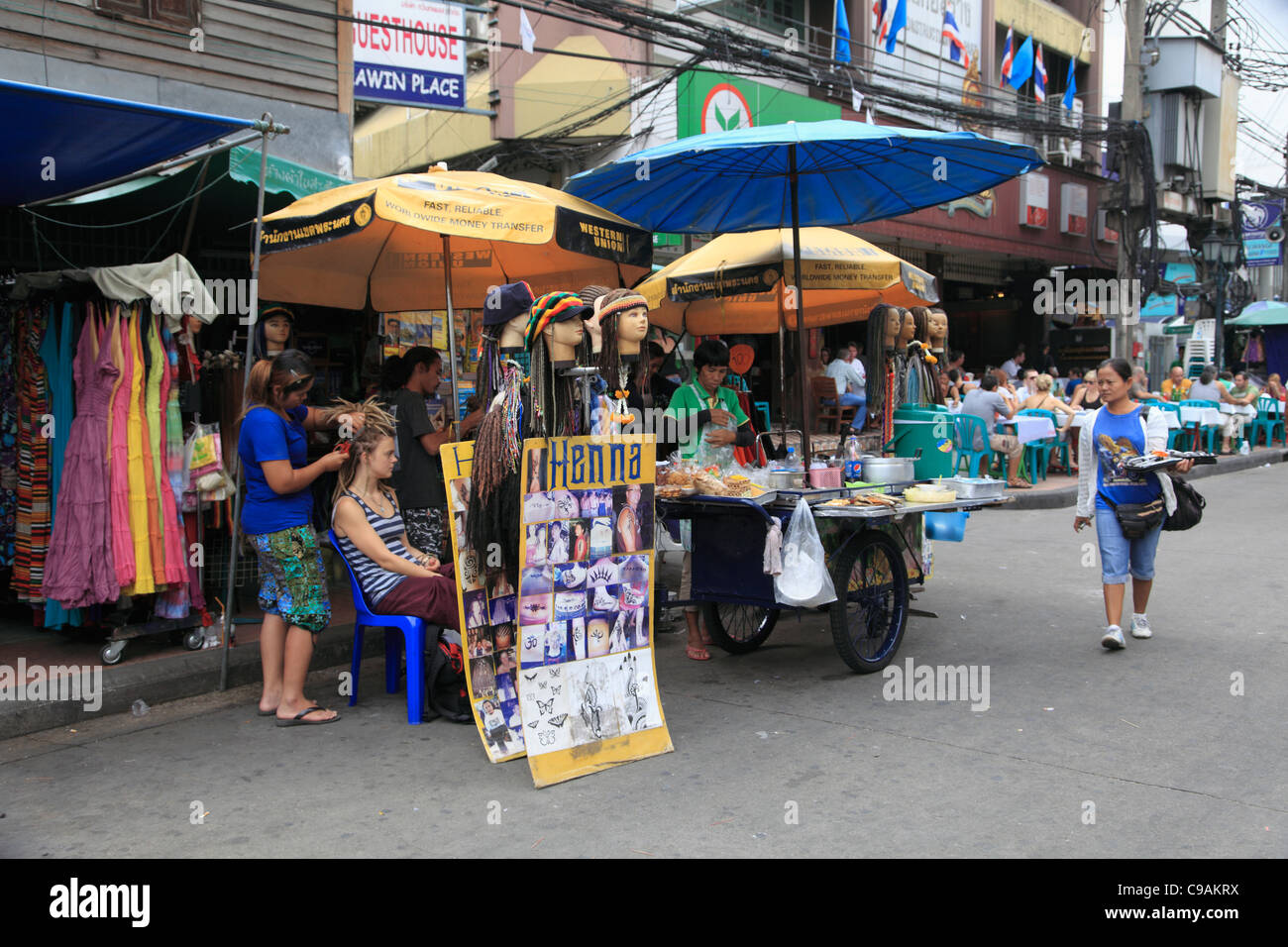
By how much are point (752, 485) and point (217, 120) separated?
3150 millimetres

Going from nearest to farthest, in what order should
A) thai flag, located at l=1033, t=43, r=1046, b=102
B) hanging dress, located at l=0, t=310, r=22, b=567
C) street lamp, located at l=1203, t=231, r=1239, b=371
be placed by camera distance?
hanging dress, located at l=0, t=310, r=22, b=567 → thai flag, located at l=1033, t=43, r=1046, b=102 → street lamp, located at l=1203, t=231, r=1239, b=371

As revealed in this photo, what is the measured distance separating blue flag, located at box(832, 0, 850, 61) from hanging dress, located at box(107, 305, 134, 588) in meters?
13.9

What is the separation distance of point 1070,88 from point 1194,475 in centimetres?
998

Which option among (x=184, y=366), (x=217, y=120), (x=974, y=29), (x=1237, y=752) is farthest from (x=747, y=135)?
(x=974, y=29)

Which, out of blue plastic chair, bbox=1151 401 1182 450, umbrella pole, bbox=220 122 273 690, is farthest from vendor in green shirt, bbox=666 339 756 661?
blue plastic chair, bbox=1151 401 1182 450

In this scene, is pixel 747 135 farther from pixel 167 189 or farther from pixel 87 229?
pixel 87 229

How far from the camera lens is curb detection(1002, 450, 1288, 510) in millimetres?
13227

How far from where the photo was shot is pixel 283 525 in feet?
16.5

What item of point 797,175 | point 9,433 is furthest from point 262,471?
point 797,175

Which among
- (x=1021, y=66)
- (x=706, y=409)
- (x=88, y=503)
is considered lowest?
(x=88, y=503)

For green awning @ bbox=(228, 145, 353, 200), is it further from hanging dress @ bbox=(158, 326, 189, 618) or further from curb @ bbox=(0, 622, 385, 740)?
curb @ bbox=(0, 622, 385, 740)

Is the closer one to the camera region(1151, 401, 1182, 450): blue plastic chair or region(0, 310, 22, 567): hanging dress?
region(0, 310, 22, 567): hanging dress

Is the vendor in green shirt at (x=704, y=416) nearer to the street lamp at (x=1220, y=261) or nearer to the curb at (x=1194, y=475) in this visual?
the curb at (x=1194, y=475)

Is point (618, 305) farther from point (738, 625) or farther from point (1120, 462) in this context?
point (1120, 462)
